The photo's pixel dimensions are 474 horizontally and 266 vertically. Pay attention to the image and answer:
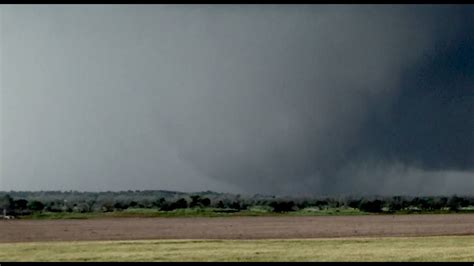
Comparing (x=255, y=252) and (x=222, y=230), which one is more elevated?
(x=222, y=230)

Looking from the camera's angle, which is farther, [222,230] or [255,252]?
[222,230]

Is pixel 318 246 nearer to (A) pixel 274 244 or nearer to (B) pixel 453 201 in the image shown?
(A) pixel 274 244

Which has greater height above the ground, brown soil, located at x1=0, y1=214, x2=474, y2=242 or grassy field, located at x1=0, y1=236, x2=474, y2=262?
brown soil, located at x1=0, y1=214, x2=474, y2=242

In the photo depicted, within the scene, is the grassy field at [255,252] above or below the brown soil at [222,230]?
below

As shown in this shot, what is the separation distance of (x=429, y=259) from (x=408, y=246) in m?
6.34

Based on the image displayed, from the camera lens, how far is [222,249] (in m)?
24.8

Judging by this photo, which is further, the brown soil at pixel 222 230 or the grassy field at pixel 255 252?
the brown soil at pixel 222 230

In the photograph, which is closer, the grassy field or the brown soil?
the grassy field
